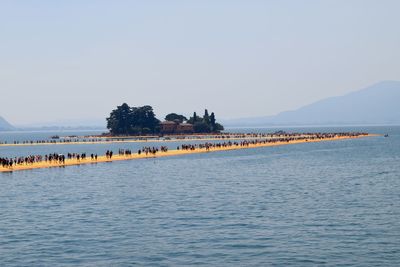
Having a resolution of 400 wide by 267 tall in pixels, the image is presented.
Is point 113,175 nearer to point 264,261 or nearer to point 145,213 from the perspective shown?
point 145,213

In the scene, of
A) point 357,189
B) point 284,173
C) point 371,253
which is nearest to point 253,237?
point 371,253

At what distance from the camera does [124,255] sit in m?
30.4

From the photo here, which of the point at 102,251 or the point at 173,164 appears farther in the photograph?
the point at 173,164

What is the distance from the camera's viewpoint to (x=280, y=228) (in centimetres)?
3697

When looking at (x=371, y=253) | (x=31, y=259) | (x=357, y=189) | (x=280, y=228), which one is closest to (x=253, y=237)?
(x=280, y=228)

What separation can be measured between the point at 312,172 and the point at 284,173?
13.2 ft

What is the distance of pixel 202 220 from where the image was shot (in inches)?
1588

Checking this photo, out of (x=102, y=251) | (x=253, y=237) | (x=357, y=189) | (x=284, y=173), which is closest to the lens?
(x=102, y=251)

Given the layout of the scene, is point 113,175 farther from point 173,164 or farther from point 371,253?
point 371,253

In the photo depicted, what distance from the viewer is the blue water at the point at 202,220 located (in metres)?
30.2

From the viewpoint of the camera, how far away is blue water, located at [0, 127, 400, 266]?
30.2 metres

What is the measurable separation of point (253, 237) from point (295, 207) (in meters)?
12.4

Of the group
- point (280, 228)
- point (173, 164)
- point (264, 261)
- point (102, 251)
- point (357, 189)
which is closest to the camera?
point (264, 261)

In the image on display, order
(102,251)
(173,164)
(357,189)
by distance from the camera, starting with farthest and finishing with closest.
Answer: (173,164)
(357,189)
(102,251)
